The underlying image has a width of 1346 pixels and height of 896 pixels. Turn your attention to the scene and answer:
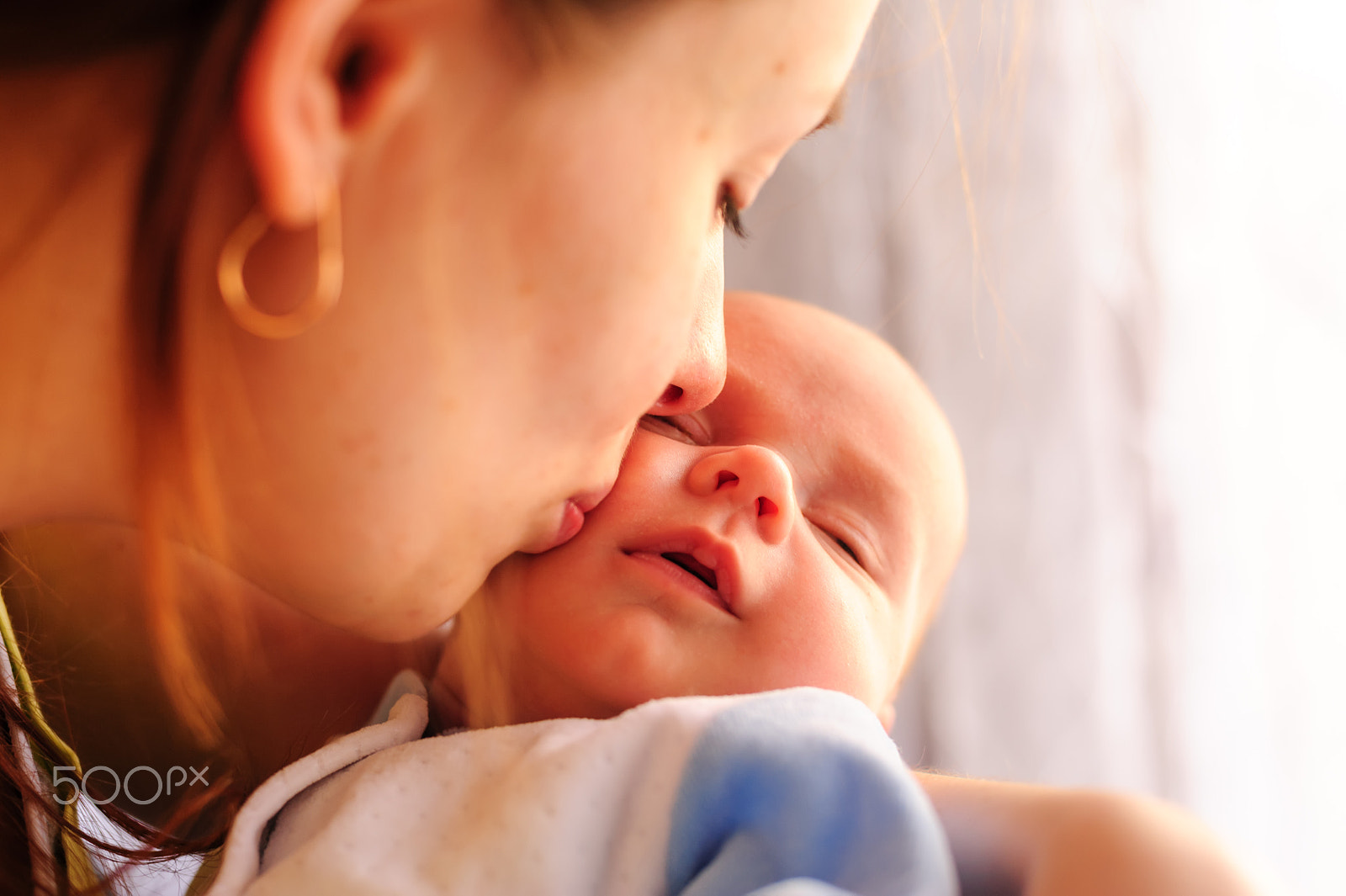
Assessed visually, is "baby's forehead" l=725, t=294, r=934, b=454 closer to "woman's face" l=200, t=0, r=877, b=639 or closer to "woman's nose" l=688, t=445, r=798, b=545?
"woman's nose" l=688, t=445, r=798, b=545

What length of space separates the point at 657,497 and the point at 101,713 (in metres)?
0.73

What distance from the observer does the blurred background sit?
129cm

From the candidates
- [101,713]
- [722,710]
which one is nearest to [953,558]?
[722,710]

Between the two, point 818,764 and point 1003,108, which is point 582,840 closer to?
point 818,764

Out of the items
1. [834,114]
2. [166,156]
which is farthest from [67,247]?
[834,114]

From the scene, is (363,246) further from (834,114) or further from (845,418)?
(845,418)

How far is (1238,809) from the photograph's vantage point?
4.45 feet

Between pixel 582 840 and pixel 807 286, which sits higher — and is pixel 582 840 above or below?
below

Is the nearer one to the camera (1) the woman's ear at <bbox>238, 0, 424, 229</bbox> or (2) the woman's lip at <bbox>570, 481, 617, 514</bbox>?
(1) the woman's ear at <bbox>238, 0, 424, 229</bbox>

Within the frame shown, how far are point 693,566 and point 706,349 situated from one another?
183 millimetres

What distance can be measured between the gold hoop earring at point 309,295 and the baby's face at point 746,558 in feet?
1.20

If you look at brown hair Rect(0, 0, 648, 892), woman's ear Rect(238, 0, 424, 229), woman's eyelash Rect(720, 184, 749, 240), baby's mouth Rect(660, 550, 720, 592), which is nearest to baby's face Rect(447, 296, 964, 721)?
baby's mouth Rect(660, 550, 720, 592)

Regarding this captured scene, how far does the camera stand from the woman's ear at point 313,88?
19.7 inches

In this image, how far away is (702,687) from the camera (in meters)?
0.85
